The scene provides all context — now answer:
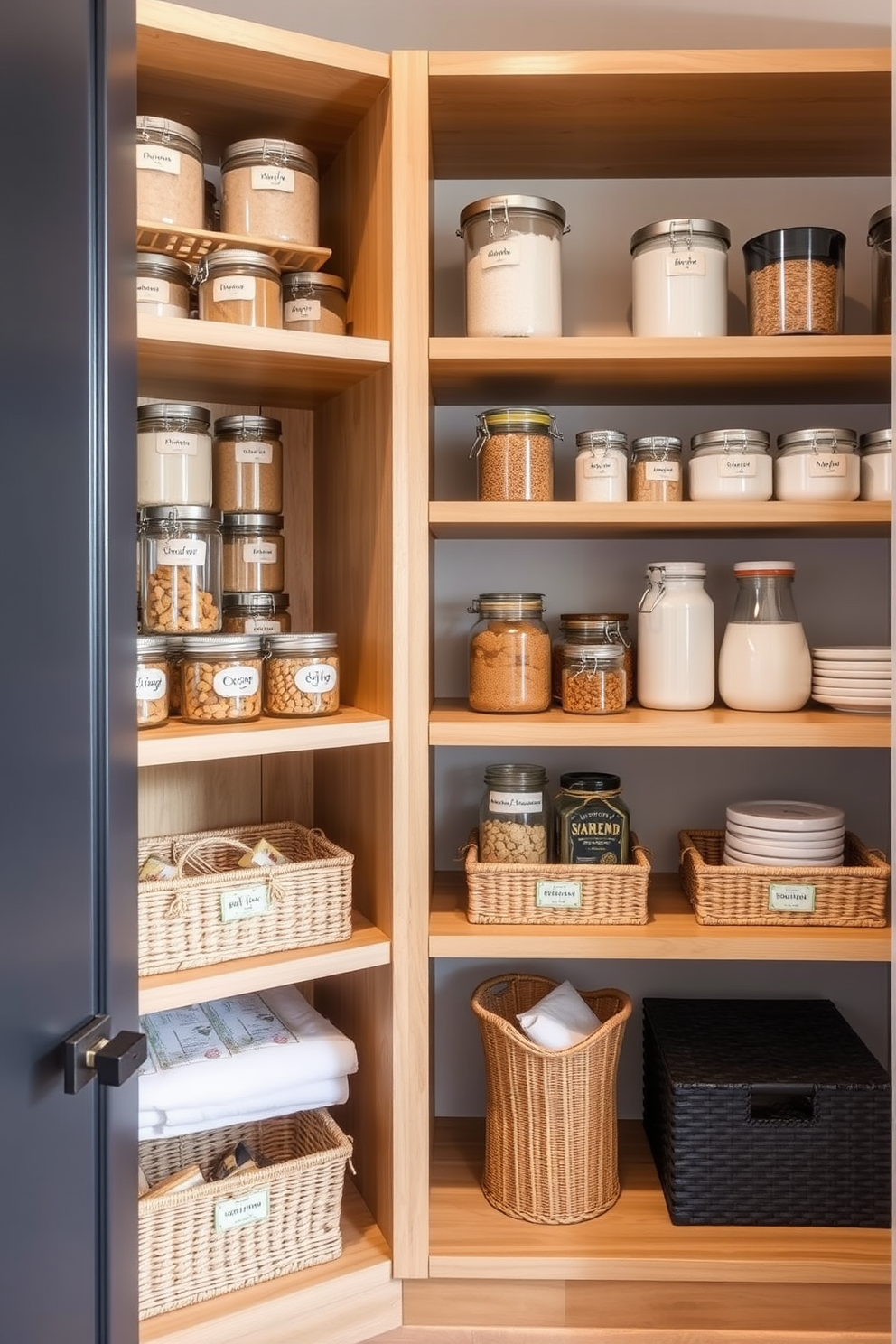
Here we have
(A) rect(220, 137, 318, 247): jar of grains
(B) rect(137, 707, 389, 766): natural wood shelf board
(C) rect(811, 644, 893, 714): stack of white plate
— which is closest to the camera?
(B) rect(137, 707, 389, 766): natural wood shelf board

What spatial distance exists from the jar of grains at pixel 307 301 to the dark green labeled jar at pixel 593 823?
780mm

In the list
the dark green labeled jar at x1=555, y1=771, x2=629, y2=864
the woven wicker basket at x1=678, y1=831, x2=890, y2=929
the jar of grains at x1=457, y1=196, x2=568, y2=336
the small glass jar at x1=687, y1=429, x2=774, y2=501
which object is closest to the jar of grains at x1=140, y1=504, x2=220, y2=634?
the jar of grains at x1=457, y1=196, x2=568, y2=336

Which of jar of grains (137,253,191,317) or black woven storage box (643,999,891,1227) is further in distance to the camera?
black woven storage box (643,999,891,1227)

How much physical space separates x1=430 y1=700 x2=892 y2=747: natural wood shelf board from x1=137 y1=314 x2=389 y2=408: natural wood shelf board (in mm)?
530

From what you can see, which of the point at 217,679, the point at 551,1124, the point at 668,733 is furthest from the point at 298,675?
the point at 551,1124

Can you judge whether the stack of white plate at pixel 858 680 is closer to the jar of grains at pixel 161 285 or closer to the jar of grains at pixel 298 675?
the jar of grains at pixel 298 675

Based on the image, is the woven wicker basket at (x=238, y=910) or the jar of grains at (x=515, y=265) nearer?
the woven wicker basket at (x=238, y=910)

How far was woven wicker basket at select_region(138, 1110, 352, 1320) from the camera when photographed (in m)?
1.40

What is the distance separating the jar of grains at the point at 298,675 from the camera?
1502 mm

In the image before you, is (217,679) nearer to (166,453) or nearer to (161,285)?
(166,453)

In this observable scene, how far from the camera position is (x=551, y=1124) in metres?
1.56

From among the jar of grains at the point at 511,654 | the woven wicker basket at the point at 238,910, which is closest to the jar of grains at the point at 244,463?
the jar of grains at the point at 511,654

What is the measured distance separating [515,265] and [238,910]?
3.26 ft

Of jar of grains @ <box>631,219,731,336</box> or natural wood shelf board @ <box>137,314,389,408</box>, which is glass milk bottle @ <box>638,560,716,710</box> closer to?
jar of grains @ <box>631,219,731,336</box>
